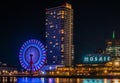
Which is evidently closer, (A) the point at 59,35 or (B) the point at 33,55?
(B) the point at 33,55

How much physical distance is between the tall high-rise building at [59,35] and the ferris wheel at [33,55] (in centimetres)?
7424

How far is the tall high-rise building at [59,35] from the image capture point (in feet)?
594

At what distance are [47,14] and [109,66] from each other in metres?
61.2

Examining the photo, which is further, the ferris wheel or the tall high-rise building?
the tall high-rise building

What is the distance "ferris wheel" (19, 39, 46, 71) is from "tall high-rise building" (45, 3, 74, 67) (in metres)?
74.2

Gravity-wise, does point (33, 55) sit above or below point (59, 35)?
below

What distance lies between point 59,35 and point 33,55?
278 feet

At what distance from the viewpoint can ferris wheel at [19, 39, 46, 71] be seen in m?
100

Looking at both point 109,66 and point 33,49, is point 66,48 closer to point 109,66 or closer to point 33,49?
point 109,66

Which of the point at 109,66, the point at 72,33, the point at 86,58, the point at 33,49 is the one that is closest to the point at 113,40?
the point at 72,33

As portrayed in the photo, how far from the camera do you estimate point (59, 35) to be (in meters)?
186

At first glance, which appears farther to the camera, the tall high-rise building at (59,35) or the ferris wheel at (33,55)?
the tall high-rise building at (59,35)

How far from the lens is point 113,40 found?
190250 mm

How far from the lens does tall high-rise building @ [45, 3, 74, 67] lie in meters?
181
